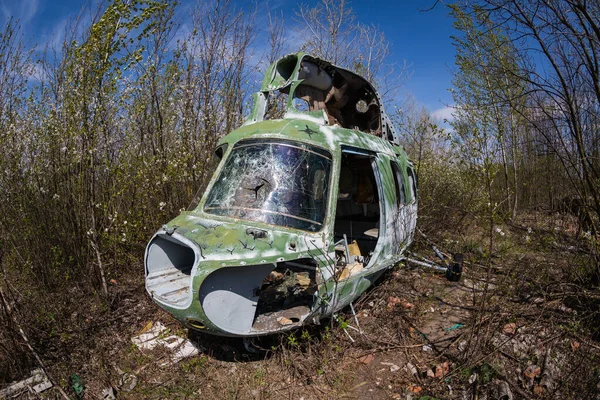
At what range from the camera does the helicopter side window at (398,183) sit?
583 cm

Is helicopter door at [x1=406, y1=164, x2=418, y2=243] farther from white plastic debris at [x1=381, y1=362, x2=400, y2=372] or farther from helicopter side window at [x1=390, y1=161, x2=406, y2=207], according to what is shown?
white plastic debris at [x1=381, y1=362, x2=400, y2=372]

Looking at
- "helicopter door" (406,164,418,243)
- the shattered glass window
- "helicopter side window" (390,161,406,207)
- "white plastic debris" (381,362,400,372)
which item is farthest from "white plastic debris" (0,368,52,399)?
"helicopter door" (406,164,418,243)

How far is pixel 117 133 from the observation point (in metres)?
6.17

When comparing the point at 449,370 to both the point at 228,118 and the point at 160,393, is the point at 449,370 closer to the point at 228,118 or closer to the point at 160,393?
the point at 160,393

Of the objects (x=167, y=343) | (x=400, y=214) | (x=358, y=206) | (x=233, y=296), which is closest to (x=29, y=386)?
(x=167, y=343)

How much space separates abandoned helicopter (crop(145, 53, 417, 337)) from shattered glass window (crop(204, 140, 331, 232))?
1 cm

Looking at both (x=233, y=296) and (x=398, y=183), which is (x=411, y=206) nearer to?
(x=398, y=183)

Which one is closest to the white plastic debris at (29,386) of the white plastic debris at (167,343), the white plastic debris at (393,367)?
the white plastic debris at (167,343)

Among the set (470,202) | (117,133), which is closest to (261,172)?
(117,133)

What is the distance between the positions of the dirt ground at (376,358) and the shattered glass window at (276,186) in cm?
127

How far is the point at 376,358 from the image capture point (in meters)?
4.25

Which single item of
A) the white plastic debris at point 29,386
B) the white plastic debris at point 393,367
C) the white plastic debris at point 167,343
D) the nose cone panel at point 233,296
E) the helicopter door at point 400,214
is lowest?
the white plastic debris at point 29,386

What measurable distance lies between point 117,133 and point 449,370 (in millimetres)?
5746

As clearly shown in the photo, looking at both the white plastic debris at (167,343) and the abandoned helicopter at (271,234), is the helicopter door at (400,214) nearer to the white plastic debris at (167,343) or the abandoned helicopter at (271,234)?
the abandoned helicopter at (271,234)
